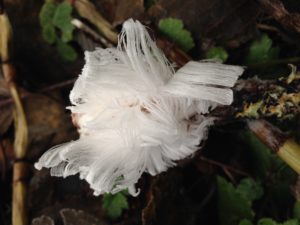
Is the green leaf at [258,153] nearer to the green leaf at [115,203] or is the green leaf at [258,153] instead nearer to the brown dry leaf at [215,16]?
the brown dry leaf at [215,16]

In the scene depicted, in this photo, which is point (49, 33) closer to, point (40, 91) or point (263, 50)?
point (40, 91)

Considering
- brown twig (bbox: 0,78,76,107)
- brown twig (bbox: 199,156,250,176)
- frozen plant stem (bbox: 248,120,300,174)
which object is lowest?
brown twig (bbox: 199,156,250,176)

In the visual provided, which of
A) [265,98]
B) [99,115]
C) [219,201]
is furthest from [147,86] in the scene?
[219,201]

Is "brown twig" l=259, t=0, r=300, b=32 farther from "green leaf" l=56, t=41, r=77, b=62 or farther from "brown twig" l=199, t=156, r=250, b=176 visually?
"green leaf" l=56, t=41, r=77, b=62

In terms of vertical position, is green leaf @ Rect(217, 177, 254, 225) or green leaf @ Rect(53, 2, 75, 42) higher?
green leaf @ Rect(53, 2, 75, 42)

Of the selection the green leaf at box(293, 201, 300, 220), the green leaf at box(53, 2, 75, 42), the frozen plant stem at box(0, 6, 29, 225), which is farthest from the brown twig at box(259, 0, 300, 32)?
the frozen plant stem at box(0, 6, 29, 225)

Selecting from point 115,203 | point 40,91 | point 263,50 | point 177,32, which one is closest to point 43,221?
point 115,203
